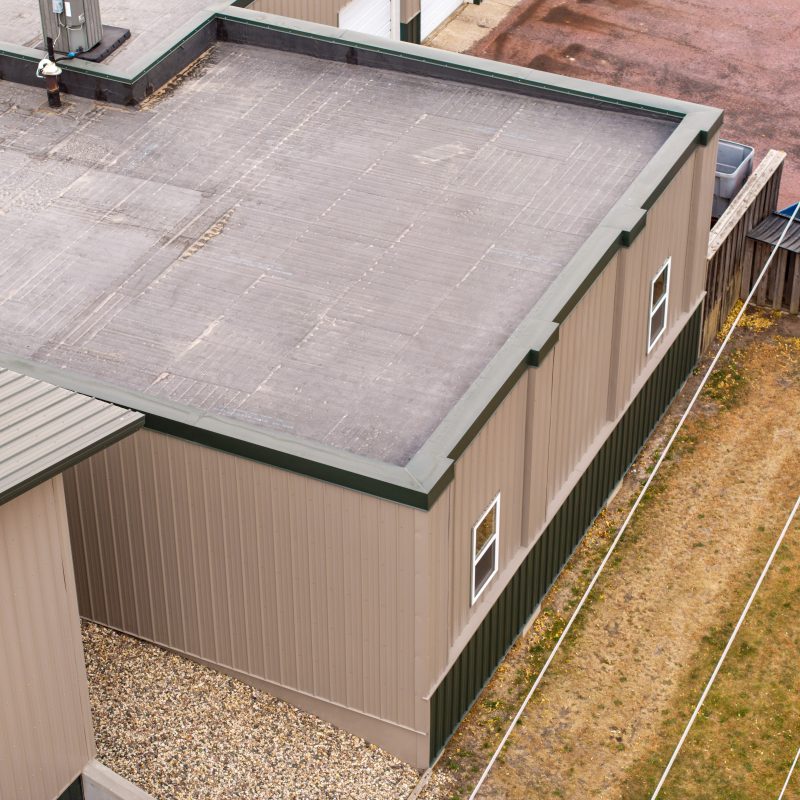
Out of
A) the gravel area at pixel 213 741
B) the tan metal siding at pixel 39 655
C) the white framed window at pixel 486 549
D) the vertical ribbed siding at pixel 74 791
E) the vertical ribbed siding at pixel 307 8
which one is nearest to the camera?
the tan metal siding at pixel 39 655

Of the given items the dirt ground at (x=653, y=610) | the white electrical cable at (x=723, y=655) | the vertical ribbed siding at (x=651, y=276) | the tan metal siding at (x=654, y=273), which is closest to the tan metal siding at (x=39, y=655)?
the dirt ground at (x=653, y=610)

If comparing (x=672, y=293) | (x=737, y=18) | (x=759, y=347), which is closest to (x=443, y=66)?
(x=672, y=293)

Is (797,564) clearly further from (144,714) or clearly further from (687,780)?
(144,714)

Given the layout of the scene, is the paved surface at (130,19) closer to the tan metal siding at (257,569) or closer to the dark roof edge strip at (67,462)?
A: the tan metal siding at (257,569)

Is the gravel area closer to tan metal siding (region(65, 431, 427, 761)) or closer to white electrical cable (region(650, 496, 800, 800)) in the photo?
tan metal siding (region(65, 431, 427, 761))

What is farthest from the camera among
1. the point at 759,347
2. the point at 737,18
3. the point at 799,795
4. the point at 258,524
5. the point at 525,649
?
the point at 737,18

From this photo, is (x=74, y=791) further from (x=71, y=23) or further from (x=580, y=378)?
(x=71, y=23)
